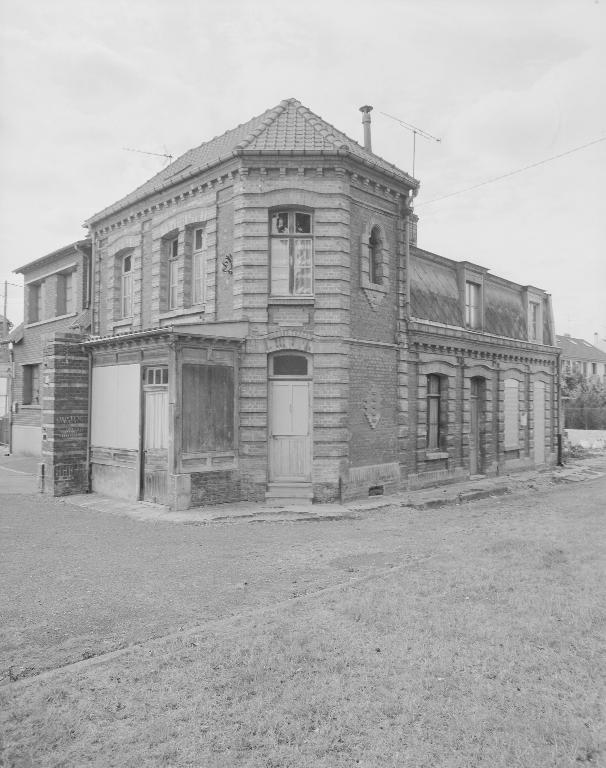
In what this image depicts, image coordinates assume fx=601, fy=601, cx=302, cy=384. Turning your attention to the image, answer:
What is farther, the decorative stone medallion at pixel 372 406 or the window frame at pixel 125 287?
the window frame at pixel 125 287

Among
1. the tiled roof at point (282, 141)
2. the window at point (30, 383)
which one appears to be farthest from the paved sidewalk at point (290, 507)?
the window at point (30, 383)

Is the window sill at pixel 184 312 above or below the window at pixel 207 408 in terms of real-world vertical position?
above

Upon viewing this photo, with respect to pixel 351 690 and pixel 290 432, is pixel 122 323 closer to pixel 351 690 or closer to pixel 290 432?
pixel 290 432

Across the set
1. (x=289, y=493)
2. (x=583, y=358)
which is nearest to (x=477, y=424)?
(x=289, y=493)

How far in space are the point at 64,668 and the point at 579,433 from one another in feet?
104

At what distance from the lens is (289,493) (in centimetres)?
1312

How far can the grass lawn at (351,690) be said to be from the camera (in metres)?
3.74

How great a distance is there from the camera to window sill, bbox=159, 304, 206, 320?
564 inches

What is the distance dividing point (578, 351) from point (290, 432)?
1991 inches

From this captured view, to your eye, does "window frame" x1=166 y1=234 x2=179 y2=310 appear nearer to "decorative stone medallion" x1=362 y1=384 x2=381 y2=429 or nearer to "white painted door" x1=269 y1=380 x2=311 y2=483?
"white painted door" x1=269 y1=380 x2=311 y2=483

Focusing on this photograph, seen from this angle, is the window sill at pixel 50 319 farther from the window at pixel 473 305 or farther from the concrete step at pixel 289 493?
the window at pixel 473 305

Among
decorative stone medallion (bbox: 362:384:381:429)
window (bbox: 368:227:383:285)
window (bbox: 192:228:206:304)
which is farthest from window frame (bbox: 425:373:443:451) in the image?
window (bbox: 192:228:206:304)

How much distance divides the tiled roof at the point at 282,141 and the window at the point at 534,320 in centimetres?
964

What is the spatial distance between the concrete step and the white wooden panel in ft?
10.2
